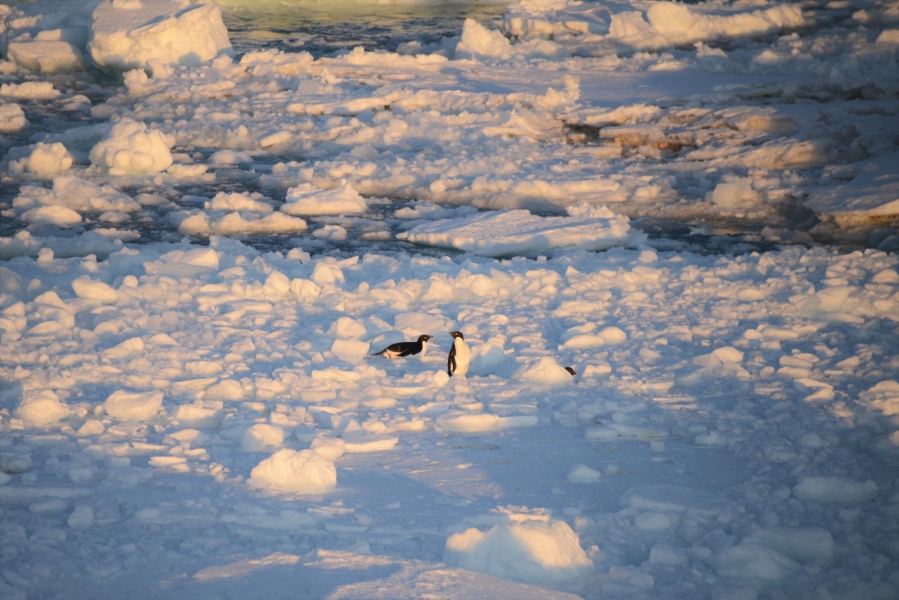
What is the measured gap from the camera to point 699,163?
31.4 ft

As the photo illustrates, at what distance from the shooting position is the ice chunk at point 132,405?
3.84 metres

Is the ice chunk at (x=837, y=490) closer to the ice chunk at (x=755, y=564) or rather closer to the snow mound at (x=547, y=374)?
the ice chunk at (x=755, y=564)

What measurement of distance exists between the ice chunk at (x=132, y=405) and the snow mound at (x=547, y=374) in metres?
1.95

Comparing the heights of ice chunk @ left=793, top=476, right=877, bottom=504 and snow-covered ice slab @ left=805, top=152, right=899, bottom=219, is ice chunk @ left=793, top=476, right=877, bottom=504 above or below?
below

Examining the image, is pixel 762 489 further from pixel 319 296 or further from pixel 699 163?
pixel 699 163

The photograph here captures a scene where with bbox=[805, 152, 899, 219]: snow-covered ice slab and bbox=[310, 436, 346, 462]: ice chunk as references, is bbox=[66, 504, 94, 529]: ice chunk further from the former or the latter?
bbox=[805, 152, 899, 219]: snow-covered ice slab

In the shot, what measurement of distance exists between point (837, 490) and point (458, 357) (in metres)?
2.09

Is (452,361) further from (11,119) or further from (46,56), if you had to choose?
(46,56)

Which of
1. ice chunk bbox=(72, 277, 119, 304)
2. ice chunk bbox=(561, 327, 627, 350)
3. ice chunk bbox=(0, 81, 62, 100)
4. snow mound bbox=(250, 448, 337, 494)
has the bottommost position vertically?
ice chunk bbox=(561, 327, 627, 350)

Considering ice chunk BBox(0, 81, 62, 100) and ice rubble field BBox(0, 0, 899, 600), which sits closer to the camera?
ice rubble field BBox(0, 0, 899, 600)

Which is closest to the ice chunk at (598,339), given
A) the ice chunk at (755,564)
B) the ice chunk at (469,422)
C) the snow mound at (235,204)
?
the ice chunk at (469,422)

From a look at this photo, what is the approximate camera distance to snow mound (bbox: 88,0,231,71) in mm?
14195

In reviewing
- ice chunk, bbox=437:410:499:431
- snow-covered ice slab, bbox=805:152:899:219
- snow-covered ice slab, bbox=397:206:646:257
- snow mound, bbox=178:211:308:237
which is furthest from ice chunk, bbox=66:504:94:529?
snow-covered ice slab, bbox=805:152:899:219

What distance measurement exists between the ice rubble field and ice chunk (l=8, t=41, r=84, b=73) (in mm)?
3908
